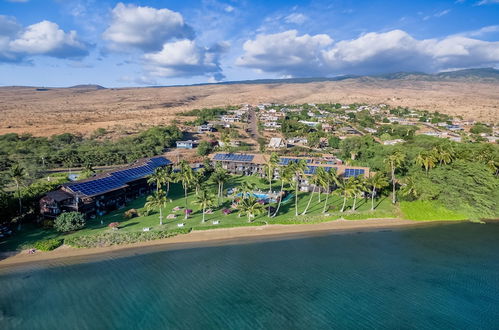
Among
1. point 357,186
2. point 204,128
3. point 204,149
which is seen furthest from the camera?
point 204,128

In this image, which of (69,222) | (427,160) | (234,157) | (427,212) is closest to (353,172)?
(427,160)

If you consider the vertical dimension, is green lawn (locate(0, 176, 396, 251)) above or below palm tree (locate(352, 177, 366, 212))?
below

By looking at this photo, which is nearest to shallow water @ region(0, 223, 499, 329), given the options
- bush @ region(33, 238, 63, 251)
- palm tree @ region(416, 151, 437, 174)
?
bush @ region(33, 238, 63, 251)

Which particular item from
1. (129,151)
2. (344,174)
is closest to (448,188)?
(344,174)

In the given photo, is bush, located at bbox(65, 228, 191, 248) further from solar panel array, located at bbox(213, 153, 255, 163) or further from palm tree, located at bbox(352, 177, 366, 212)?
solar panel array, located at bbox(213, 153, 255, 163)

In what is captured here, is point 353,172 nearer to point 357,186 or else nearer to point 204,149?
point 357,186

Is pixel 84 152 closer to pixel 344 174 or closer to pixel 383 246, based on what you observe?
pixel 344 174
